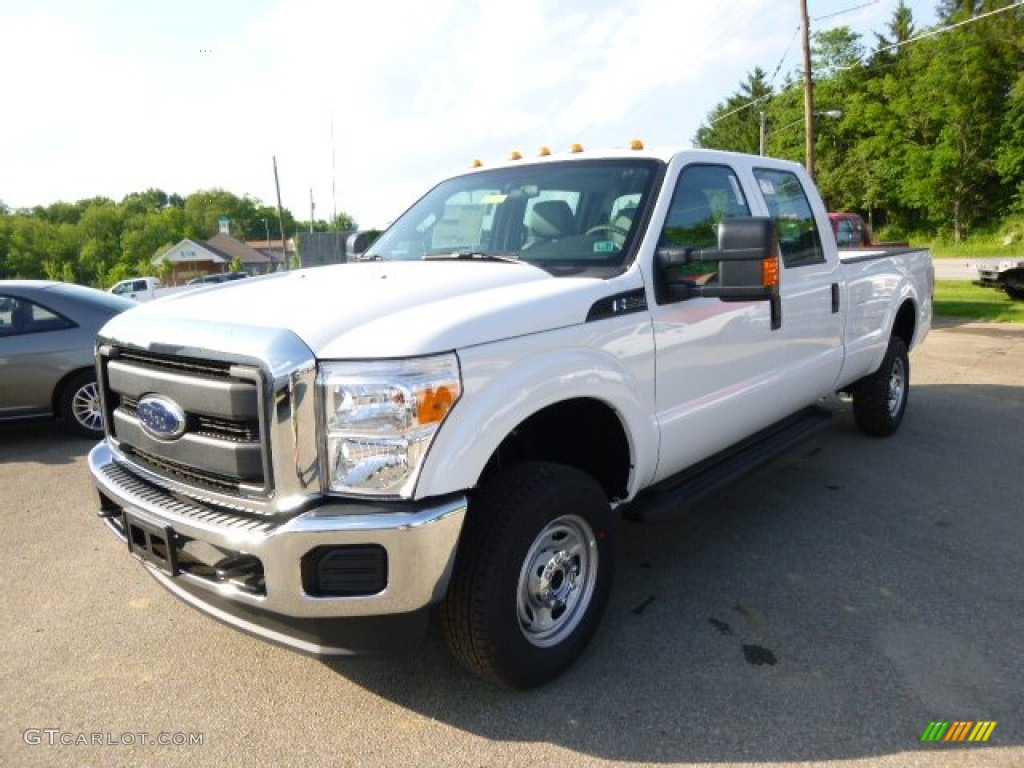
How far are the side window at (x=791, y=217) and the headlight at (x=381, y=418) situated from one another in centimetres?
258

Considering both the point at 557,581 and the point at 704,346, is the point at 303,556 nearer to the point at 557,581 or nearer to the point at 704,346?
the point at 557,581

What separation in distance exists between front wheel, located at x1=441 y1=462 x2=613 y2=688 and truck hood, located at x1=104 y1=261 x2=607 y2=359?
1.81 ft

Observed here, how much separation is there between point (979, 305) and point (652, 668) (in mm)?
14330

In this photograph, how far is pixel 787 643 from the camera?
2934 mm

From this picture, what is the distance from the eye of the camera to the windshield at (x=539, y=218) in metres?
3.13

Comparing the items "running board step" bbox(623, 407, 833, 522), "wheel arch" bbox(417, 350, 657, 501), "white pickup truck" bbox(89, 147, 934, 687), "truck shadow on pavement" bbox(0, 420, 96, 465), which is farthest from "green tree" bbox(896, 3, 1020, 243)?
"wheel arch" bbox(417, 350, 657, 501)

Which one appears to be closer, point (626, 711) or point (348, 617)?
point (348, 617)

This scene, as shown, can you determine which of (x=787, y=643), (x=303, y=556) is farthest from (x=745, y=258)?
(x=303, y=556)

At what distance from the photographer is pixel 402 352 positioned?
214cm

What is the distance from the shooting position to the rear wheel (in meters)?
6.44

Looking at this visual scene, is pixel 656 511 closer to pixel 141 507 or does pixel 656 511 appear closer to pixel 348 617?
pixel 348 617

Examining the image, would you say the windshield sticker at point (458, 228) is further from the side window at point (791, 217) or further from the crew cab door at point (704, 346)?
the side window at point (791, 217)

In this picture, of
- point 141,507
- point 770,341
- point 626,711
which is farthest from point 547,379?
point 770,341

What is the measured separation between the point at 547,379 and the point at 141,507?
1.45 metres
